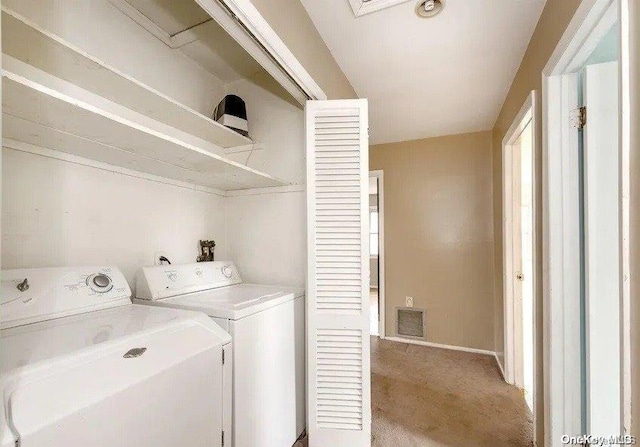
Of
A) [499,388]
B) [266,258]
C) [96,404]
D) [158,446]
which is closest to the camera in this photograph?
[96,404]

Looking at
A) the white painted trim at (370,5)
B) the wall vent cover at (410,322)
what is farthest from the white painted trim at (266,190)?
the wall vent cover at (410,322)

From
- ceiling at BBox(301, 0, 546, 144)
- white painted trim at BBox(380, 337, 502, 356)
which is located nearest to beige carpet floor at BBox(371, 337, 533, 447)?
white painted trim at BBox(380, 337, 502, 356)

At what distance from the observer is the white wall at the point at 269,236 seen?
6.25ft

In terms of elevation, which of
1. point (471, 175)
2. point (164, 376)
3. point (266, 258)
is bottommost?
point (164, 376)

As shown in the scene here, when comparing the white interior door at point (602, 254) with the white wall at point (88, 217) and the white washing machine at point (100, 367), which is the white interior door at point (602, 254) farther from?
the white wall at point (88, 217)

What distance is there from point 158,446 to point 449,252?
2932mm

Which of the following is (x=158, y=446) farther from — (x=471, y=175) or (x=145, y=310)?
(x=471, y=175)

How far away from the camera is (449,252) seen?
3.14 m

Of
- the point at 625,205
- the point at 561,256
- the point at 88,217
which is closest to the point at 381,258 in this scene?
the point at 561,256

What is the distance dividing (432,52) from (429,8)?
1.25 ft

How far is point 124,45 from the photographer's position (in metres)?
1.56

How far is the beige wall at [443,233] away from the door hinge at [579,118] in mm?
1750

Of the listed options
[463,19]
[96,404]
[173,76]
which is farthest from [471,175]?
[96,404]

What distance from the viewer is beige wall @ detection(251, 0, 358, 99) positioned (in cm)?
122
